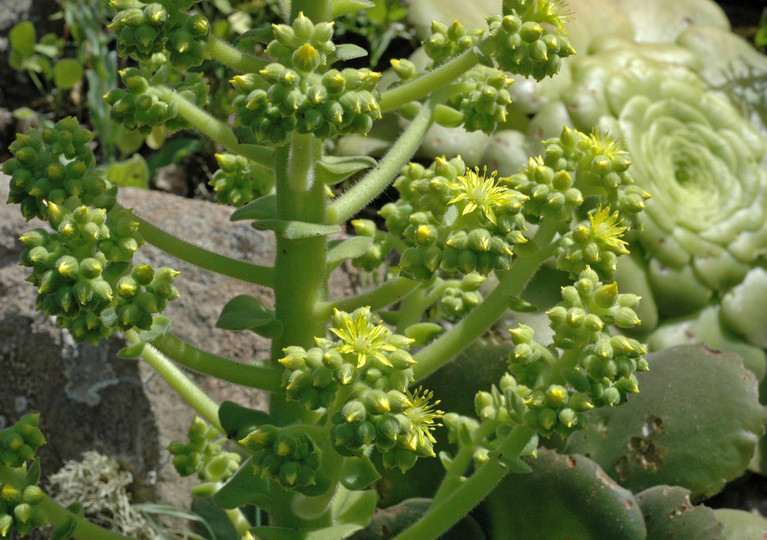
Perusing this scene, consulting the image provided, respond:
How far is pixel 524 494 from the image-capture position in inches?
62.1

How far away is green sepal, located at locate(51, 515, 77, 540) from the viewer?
1206 millimetres

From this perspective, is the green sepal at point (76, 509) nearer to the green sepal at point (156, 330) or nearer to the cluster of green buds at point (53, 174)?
the green sepal at point (156, 330)

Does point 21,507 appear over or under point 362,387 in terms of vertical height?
under

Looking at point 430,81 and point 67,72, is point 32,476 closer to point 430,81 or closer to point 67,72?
point 430,81

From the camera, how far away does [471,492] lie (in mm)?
1317

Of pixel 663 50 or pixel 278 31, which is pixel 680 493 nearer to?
pixel 278 31

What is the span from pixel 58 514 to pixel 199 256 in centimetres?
42

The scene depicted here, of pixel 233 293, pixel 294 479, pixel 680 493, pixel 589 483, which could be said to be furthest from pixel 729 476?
pixel 233 293

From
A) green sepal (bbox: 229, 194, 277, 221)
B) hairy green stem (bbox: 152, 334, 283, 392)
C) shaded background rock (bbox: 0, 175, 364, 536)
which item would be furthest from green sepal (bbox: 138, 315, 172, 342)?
shaded background rock (bbox: 0, 175, 364, 536)

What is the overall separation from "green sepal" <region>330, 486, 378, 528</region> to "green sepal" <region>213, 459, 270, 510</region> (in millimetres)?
151

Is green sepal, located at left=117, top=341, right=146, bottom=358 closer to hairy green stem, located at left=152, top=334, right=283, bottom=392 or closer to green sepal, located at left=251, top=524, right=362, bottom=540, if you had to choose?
hairy green stem, located at left=152, top=334, right=283, bottom=392

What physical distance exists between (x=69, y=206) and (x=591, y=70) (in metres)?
1.71

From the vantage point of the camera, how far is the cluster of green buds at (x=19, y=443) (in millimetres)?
1177

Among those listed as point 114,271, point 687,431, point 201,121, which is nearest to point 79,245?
point 114,271
